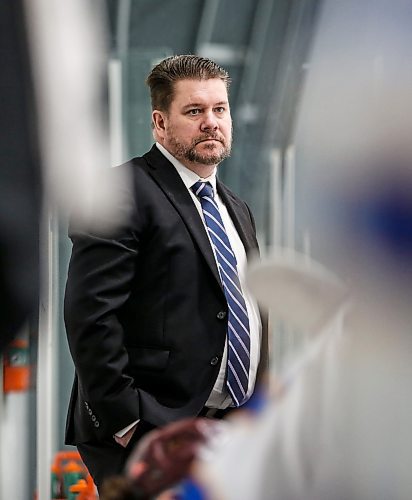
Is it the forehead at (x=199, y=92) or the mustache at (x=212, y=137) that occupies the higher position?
the forehead at (x=199, y=92)

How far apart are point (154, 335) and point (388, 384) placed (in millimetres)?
1033

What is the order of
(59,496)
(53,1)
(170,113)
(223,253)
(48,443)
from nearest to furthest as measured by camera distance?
1. (53,1)
2. (223,253)
3. (170,113)
4. (48,443)
5. (59,496)

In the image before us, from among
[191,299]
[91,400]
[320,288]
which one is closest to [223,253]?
[191,299]

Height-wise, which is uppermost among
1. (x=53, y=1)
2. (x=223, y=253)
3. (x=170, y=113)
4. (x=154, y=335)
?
(x=53, y=1)

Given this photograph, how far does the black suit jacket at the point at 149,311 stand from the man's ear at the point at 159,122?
0.11 meters

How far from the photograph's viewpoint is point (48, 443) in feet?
8.52

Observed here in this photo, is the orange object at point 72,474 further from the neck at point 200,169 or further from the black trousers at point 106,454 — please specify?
the neck at point 200,169

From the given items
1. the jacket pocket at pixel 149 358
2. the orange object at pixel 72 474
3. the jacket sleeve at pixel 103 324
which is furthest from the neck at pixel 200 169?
the orange object at pixel 72 474

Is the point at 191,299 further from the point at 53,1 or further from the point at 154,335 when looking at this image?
the point at 53,1

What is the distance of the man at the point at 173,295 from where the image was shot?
188 centimetres

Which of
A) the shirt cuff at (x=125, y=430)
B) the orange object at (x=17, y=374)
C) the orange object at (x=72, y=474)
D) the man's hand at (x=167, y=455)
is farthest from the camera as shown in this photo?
the orange object at (x=72, y=474)

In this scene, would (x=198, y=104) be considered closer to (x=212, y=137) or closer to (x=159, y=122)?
(x=212, y=137)

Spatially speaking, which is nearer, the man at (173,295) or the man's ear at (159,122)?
the man at (173,295)

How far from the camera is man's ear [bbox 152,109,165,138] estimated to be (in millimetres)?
2051
